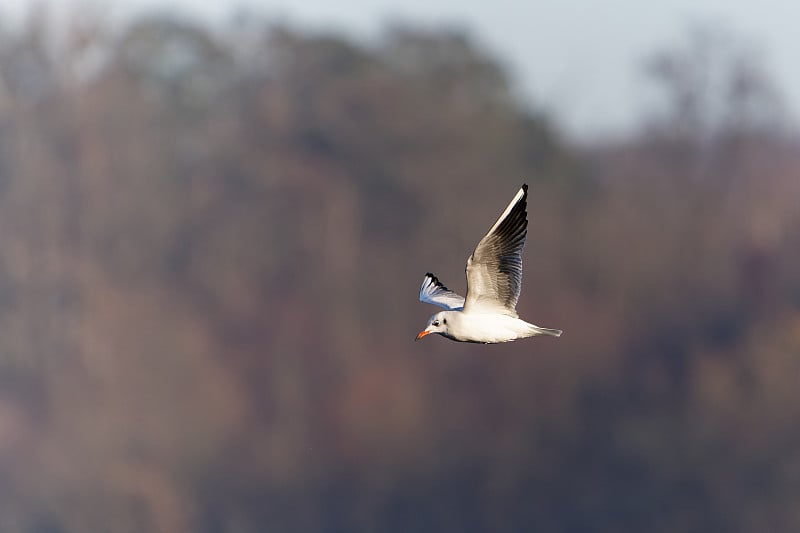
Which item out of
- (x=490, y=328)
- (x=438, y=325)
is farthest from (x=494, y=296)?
(x=438, y=325)

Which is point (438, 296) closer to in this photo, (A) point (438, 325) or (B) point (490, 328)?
(A) point (438, 325)

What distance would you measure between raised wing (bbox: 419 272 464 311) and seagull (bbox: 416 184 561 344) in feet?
1.70

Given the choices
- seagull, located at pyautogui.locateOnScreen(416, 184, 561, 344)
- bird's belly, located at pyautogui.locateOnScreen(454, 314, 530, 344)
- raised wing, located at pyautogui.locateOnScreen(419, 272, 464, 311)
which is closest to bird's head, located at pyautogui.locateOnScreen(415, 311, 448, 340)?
seagull, located at pyautogui.locateOnScreen(416, 184, 561, 344)

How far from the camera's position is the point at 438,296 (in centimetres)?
943

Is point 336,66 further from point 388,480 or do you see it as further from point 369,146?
point 388,480

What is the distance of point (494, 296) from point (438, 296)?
1092 mm

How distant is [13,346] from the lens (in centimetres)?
2603

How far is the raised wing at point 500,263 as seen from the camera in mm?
8055

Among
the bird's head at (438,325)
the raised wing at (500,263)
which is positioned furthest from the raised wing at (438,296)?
the raised wing at (500,263)

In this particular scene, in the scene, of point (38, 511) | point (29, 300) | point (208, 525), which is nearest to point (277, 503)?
point (208, 525)

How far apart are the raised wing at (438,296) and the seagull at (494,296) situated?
0.52 metres

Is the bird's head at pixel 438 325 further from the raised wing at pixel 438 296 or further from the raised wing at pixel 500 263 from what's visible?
the raised wing at pixel 438 296

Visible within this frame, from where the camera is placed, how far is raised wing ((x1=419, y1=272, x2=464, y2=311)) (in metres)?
9.16

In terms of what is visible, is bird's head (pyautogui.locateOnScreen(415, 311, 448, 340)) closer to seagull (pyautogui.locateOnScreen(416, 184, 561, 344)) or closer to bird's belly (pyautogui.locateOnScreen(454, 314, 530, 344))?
seagull (pyautogui.locateOnScreen(416, 184, 561, 344))
